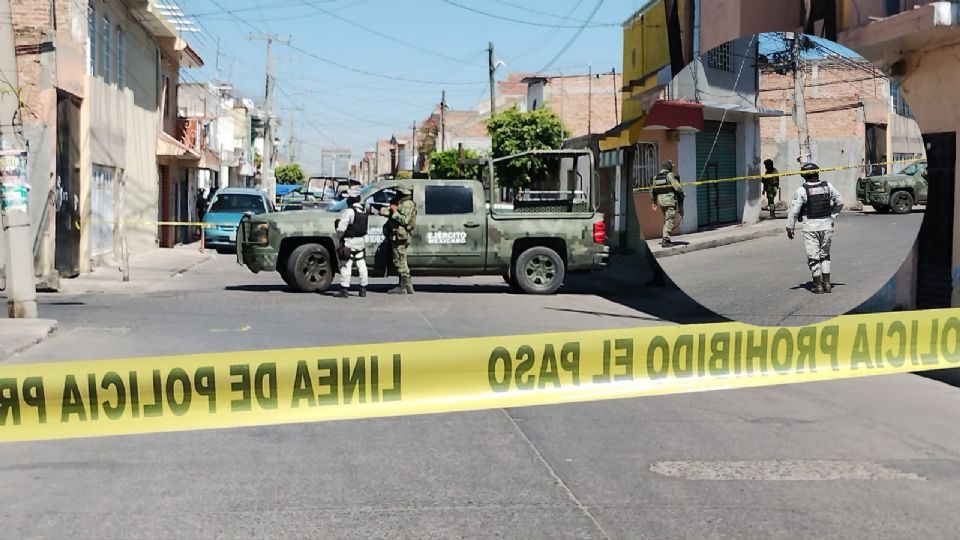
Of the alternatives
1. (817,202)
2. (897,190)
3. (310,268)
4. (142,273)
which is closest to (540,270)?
(310,268)

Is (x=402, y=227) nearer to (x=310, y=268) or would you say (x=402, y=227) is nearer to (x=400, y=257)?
(x=400, y=257)

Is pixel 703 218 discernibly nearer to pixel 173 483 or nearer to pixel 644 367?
pixel 644 367

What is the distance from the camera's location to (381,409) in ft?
14.8

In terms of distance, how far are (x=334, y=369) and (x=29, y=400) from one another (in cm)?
122

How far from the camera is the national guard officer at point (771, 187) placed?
12.2 ft

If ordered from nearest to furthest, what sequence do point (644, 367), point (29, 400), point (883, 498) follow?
point (29, 400) < point (644, 367) < point (883, 498)

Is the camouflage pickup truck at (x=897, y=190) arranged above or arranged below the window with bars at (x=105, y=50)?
below

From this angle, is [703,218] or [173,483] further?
[173,483]

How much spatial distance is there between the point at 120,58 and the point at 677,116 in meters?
23.7

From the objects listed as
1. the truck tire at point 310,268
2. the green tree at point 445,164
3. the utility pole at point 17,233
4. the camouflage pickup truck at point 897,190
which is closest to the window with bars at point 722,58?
the camouflage pickup truck at point 897,190

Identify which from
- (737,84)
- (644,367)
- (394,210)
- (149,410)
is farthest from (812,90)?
(394,210)

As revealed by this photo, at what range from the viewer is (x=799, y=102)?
383 cm

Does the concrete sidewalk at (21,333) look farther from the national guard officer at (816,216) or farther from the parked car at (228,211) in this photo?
the parked car at (228,211)

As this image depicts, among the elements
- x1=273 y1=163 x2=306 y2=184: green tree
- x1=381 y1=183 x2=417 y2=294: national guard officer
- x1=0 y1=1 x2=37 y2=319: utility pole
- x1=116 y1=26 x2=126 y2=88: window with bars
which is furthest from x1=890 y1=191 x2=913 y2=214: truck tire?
x1=273 y1=163 x2=306 y2=184: green tree
